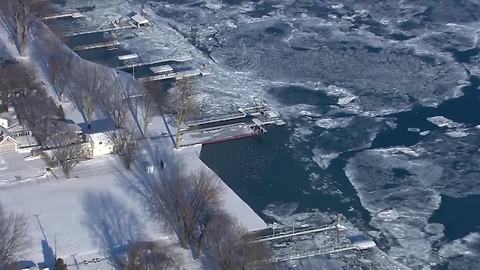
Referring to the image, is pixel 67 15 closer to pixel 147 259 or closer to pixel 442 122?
pixel 442 122

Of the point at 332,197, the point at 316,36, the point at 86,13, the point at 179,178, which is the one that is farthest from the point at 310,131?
the point at 86,13

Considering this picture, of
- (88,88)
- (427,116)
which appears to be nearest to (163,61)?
(88,88)

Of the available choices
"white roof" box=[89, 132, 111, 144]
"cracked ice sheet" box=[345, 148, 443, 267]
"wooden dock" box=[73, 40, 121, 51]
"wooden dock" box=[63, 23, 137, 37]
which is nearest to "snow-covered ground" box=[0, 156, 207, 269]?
"white roof" box=[89, 132, 111, 144]

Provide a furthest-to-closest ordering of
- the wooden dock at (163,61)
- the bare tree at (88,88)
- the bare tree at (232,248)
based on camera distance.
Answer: the wooden dock at (163,61)
the bare tree at (88,88)
the bare tree at (232,248)

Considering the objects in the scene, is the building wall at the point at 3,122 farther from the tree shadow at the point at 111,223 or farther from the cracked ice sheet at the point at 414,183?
the cracked ice sheet at the point at 414,183

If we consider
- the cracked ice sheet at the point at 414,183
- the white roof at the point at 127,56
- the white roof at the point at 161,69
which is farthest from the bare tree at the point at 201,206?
the white roof at the point at 127,56

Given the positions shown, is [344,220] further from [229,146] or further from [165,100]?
[165,100]

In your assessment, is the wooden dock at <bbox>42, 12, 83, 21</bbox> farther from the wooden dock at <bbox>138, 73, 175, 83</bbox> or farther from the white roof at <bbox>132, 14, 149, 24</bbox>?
the wooden dock at <bbox>138, 73, 175, 83</bbox>
